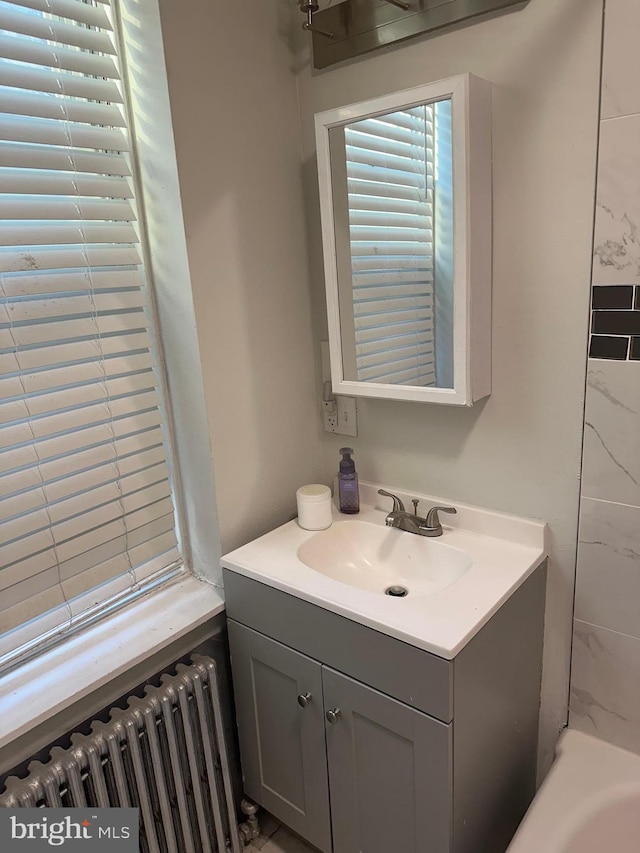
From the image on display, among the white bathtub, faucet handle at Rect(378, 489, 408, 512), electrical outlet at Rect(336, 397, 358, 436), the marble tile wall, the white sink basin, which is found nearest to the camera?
the marble tile wall

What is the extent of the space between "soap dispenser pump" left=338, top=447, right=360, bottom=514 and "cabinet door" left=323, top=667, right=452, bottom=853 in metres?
0.46

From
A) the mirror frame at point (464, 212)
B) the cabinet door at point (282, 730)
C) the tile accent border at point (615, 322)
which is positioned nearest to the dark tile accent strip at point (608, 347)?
the tile accent border at point (615, 322)

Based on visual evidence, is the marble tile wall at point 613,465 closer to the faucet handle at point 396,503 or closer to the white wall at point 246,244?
the faucet handle at point 396,503

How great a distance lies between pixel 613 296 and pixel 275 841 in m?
1.62

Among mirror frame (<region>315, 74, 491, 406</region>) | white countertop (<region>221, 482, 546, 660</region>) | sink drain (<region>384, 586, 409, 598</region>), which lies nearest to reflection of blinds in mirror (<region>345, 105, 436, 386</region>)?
mirror frame (<region>315, 74, 491, 406</region>)

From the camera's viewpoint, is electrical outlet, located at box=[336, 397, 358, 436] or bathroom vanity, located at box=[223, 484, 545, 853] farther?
electrical outlet, located at box=[336, 397, 358, 436]

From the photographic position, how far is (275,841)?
5.46 ft

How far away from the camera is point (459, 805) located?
121cm

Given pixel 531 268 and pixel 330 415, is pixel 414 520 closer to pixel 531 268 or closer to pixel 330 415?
pixel 330 415

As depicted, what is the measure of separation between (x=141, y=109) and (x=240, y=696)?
55.4 inches

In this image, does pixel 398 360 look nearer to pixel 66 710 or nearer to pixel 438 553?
pixel 438 553

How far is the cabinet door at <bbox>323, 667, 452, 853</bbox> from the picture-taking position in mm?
1183

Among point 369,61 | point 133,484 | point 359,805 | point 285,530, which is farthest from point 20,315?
point 359,805

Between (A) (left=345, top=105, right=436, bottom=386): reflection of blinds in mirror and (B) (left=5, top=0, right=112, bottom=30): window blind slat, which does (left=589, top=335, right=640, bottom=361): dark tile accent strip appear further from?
(B) (left=5, top=0, right=112, bottom=30): window blind slat
